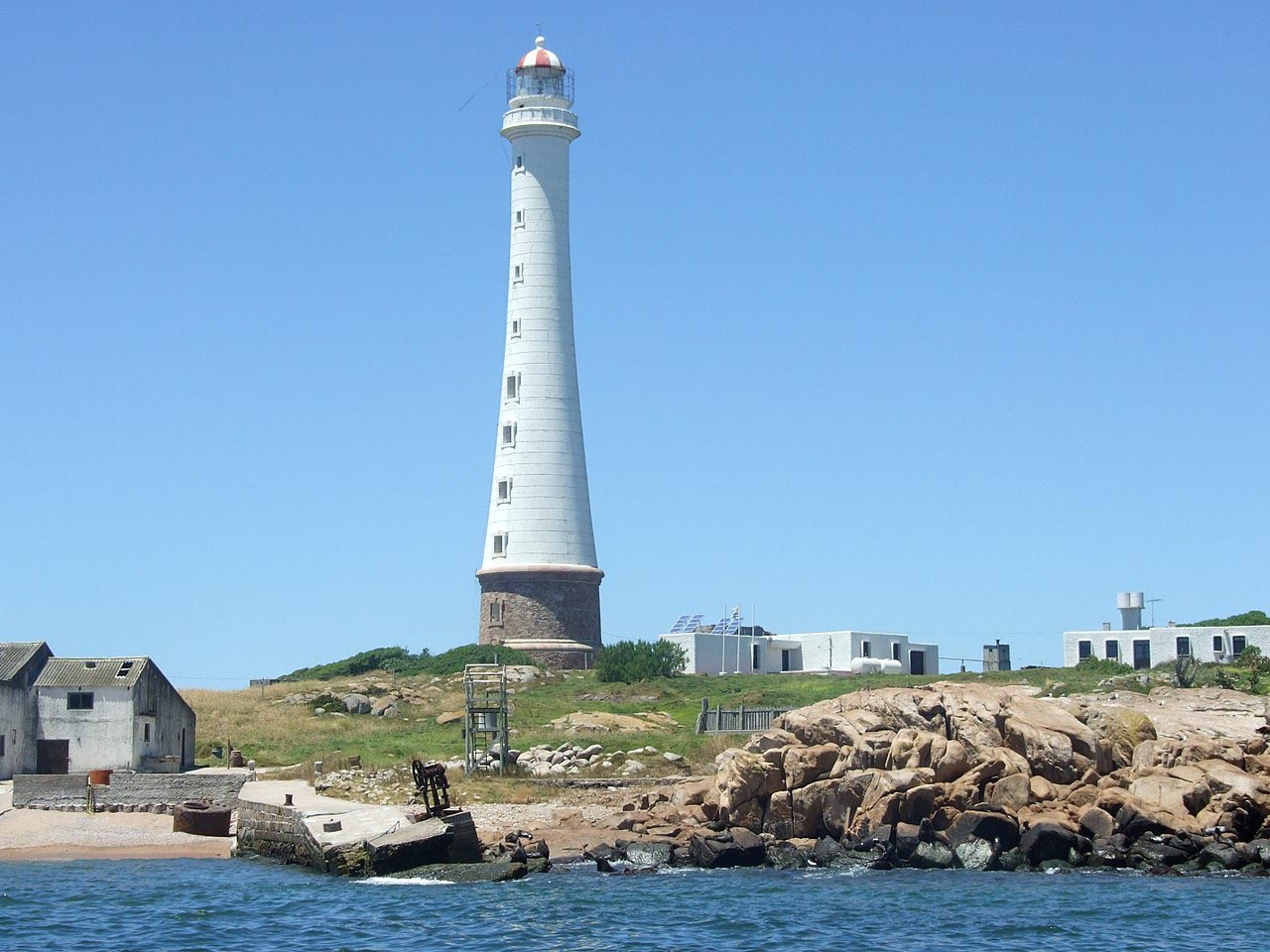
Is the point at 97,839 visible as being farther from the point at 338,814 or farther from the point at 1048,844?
the point at 1048,844

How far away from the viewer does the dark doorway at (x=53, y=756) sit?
45.3m

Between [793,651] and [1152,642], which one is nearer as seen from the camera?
[1152,642]

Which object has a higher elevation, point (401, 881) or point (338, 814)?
point (338, 814)

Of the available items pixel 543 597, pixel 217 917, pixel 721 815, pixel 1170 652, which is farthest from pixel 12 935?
pixel 1170 652

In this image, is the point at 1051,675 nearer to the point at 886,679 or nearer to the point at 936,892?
the point at 886,679

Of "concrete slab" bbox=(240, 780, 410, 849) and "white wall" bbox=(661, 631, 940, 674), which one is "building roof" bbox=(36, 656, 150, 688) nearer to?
"concrete slab" bbox=(240, 780, 410, 849)

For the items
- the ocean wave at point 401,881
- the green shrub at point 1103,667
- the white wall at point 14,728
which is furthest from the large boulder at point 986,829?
the green shrub at point 1103,667

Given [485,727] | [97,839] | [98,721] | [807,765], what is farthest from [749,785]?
[98,721]

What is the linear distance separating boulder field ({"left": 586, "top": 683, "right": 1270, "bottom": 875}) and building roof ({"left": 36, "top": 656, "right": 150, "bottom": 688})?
16486mm

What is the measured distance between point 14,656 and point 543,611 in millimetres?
21934

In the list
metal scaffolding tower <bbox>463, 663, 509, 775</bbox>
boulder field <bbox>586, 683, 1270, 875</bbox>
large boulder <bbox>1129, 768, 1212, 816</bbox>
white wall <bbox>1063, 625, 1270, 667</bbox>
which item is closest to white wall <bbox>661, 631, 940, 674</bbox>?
white wall <bbox>1063, 625, 1270, 667</bbox>

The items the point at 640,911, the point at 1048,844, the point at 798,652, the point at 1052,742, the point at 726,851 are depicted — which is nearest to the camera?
the point at 640,911

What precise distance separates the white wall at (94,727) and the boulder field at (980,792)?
52.4 feet

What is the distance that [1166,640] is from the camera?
219ft
